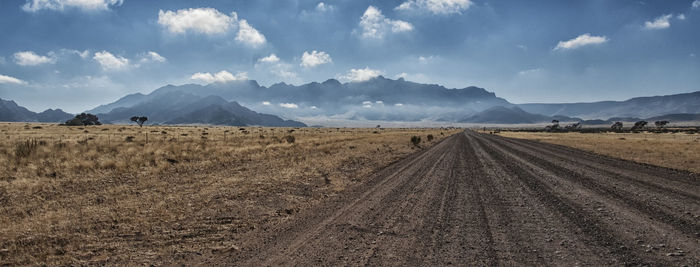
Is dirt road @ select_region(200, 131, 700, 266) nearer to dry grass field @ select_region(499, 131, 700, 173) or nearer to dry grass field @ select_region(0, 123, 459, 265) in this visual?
dry grass field @ select_region(0, 123, 459, 265)

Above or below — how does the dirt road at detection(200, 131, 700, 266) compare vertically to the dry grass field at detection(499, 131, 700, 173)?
below

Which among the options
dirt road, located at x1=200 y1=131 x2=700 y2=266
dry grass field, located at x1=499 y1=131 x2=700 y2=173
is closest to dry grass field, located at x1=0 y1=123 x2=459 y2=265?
dirt road, located at x1=200 y1=131 x2=700 y2=266

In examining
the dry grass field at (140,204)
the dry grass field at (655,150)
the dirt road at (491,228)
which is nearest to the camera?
the dirt road at (491,228)

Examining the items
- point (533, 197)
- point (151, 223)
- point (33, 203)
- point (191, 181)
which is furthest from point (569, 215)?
point (33, 203)

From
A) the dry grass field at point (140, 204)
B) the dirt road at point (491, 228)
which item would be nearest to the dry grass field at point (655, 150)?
the dirt road at point (491, 228)

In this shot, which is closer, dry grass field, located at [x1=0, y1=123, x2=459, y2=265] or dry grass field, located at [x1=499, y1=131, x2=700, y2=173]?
dry grass field, located at [x1=0, y1=123, x2=459, y2=265]

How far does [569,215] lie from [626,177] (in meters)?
7.64

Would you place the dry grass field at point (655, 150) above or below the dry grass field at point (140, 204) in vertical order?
above

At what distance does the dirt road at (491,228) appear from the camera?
456 centimetres

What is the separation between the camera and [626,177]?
1145 cm

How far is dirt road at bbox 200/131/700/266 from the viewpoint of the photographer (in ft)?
15.0

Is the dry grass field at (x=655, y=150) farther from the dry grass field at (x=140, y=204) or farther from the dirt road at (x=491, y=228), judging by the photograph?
the dry grass field at (x=140, y=204)

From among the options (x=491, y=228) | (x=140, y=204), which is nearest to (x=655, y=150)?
(x=491, y=228)

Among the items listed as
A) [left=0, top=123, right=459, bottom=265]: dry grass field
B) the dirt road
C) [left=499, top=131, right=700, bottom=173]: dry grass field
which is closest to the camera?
the dirt road
